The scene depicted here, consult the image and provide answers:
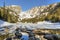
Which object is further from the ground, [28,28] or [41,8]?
[41,8]

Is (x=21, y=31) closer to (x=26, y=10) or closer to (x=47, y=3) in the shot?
(x=26, y=10)

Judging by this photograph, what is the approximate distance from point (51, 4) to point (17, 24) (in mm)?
1205

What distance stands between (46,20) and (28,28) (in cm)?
59

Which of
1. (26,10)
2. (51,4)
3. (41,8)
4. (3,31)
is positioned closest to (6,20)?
(3,31)

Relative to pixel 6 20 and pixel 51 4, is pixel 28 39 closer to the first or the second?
pixel 6 20

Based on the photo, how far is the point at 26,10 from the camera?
5.34 metres

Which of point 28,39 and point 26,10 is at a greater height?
point 26,10

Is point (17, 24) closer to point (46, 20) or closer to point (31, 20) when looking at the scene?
point (31, 20)

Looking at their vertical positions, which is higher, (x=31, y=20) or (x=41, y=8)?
(x=41, y=8)

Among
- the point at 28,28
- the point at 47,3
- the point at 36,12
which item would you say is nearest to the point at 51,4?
the point at 47,3

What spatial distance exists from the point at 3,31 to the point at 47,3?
160 centimetres

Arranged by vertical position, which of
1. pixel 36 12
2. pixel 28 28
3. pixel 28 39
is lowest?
pixel 28 39

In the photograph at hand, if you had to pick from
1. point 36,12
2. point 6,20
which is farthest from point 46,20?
point 6,20

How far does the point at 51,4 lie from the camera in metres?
5.32
